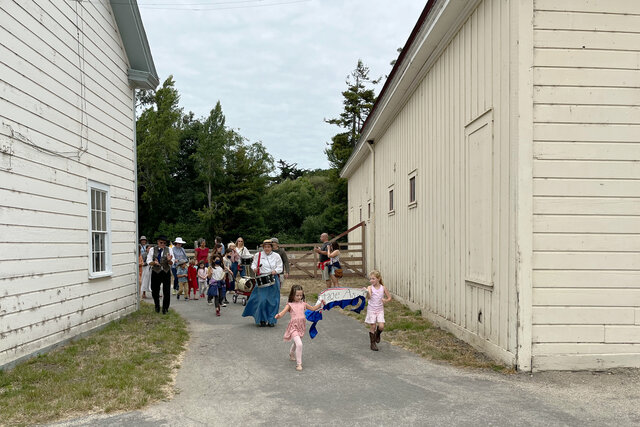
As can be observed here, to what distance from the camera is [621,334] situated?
6.49 m

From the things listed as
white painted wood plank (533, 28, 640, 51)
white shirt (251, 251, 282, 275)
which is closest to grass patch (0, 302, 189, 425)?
white shirt (251, 251, 282, 275)

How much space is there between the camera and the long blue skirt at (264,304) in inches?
422

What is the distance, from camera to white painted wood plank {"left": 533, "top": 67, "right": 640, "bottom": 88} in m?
6.57

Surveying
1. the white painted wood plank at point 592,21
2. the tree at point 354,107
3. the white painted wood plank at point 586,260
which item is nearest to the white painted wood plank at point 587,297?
the white painted wood plank at point 586,260

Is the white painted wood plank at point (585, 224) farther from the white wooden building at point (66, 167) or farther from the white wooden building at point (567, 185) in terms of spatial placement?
the white wooden building at point (66, 167)

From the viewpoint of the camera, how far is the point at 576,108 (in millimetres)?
6598

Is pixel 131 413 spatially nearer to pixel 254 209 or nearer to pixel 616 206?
pixel 616 206

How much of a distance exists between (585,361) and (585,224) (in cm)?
165

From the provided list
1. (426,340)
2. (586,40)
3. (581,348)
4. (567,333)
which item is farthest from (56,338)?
(586,40)

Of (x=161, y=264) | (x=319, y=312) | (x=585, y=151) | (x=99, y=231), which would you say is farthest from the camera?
(x=161, y=264)

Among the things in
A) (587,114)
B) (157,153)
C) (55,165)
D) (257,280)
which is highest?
(157,153)

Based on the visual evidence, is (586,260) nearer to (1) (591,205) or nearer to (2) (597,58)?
(1) (591,205)

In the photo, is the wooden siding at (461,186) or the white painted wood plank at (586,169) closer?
the white painted wood plank at (586,169)

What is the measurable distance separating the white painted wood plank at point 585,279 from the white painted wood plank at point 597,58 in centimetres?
255
